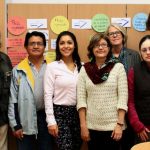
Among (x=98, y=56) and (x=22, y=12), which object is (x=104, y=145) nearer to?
(x=98, y=56)

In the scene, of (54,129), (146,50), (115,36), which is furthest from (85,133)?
(115,36)

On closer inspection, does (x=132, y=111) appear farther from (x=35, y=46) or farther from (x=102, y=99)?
(x=35, y=46)

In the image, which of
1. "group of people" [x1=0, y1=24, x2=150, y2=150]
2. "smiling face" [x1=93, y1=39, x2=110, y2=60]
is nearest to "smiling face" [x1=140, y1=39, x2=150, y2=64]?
"group of people" [x1=0, y1=24, x2=150, y2=150]

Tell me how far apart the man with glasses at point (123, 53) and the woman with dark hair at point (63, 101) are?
17.2 inches

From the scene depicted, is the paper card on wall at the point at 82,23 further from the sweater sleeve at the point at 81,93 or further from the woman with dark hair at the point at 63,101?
the sweater sleeve at the point at 81,93

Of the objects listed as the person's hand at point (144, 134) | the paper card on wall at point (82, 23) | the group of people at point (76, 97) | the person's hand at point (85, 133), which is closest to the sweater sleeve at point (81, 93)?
the group of people at point (76, 97)

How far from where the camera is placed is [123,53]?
2598 millimetres

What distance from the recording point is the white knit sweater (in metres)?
2.15

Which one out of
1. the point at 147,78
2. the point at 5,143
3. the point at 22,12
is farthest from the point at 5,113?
the point at 147,78

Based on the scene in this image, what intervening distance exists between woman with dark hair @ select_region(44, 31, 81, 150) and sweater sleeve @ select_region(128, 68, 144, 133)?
0.44m

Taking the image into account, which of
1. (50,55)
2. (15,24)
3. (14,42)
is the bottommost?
(50,55)

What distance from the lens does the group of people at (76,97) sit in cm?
216

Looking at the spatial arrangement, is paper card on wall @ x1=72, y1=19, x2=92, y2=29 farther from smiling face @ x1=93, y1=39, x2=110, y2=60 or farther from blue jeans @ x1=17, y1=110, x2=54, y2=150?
blue jeans @ x1=17, y1=110, x2=54, y2=150

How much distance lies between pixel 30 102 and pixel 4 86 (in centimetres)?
29
